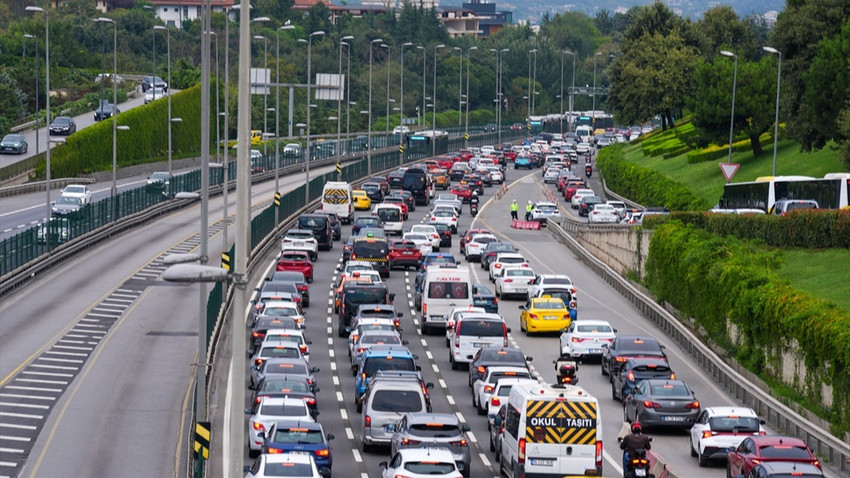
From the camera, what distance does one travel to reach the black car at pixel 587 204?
316ft

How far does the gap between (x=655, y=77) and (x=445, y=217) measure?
53.1 metres

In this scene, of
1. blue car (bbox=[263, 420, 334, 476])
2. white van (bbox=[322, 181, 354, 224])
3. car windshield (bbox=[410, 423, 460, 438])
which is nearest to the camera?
blue car (bbox=[263, 420, 334, 476])

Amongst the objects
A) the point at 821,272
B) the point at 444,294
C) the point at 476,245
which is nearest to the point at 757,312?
the point at 821,272

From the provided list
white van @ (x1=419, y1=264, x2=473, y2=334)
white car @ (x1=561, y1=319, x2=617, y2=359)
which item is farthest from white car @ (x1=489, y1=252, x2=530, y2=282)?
white car @ (x1=561, y1=319, x2=617, y2=359)

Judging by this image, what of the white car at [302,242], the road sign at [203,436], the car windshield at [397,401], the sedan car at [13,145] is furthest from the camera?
the sedan car at [13,145]

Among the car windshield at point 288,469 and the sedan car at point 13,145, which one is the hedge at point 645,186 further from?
the car windshield at point 288,469

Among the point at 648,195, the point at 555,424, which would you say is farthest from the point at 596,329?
the point at 648,195

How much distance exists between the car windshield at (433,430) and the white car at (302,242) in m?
35.5

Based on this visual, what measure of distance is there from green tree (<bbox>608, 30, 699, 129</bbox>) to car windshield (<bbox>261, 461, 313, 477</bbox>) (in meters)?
105

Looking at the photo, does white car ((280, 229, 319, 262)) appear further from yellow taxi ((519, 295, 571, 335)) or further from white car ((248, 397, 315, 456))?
white car ((248, 397, 315, 456))

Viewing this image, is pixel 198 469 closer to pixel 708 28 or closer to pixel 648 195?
pixel 648 195

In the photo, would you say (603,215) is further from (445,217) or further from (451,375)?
(451,375)

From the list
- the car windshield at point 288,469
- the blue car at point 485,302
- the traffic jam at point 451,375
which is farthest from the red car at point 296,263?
the car windshield at point 288,469

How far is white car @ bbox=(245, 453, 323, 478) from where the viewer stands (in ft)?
89.1
